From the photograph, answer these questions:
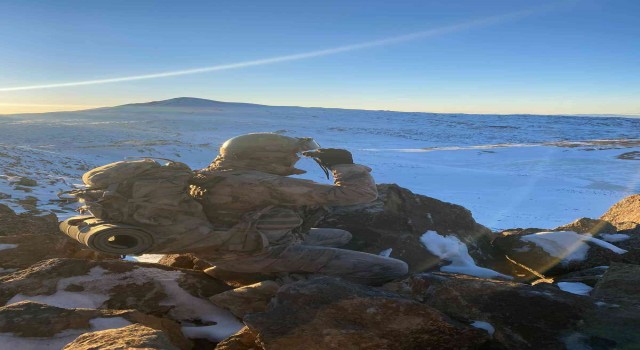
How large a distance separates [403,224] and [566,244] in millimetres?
1707

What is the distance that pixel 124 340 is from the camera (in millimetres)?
2172

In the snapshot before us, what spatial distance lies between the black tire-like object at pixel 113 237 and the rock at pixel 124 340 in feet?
3.32

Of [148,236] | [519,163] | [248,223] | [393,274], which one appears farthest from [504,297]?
[519,163]

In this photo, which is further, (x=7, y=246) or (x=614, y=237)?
(x=614, y=237)

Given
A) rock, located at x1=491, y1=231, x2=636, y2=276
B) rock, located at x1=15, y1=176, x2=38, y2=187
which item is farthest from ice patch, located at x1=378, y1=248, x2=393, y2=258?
rock, located at x1=15, y1=176, x2=38, y2=187

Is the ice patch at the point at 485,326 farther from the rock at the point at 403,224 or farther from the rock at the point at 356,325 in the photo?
the rock at the point at 403,224

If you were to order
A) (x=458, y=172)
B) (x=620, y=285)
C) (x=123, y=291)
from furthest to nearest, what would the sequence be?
(x=458, y=172) → (x=123, y=291) → (x=620, y=285)

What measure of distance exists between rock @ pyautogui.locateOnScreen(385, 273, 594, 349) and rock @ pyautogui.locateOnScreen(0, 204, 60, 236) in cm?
489

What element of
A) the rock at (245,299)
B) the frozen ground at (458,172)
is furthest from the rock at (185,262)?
the frozen ground at (458,172)

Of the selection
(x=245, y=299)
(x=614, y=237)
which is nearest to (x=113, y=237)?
(x=245, y=299)

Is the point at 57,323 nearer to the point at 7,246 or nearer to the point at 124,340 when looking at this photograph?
the point at 124,340

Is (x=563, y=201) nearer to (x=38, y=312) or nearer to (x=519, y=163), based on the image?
(x=519, y=163)

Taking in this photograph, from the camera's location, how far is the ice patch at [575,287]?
12.4 feet

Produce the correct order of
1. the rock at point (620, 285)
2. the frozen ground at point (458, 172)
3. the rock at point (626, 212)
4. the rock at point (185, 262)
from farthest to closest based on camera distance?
the frozen ground at point (458, 172) → the rock at point (626, 212) → the rock at point (185, 262) → the rock at point (620, 285)
